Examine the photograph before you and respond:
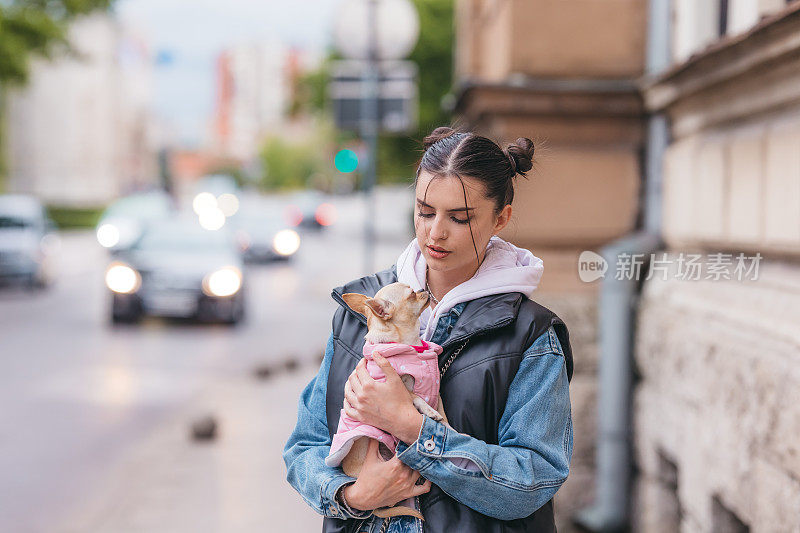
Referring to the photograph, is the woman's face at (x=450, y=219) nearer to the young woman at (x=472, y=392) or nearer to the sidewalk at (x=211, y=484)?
the young woman at (x=472, y=392)

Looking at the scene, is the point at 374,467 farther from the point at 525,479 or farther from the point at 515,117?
the point at 515,117

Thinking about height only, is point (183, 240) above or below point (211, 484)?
above

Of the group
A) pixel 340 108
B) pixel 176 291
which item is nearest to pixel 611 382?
pixel 340 108

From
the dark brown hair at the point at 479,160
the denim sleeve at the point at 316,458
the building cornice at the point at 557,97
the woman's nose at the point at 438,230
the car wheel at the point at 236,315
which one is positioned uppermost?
the building cornice at the point at 557,97

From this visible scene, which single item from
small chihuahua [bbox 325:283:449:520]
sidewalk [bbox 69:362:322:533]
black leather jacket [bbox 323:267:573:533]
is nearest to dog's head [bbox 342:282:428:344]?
small chihuahua [bbox 325:283:449:520]

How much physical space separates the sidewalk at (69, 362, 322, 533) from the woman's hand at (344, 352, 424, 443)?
3.57 meters

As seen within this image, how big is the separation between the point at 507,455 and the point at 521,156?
2.20 ft

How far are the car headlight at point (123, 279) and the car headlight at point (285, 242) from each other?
46.8 ft

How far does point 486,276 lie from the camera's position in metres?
2.16

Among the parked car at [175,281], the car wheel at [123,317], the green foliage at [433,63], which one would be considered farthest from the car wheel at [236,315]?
the green foliage at [433,63]

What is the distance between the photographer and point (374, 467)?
2088 millimetres

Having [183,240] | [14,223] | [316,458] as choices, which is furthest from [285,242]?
[316,458]

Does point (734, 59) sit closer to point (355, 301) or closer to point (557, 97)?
point (557, 97)

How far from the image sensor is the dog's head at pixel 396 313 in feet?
6.65
